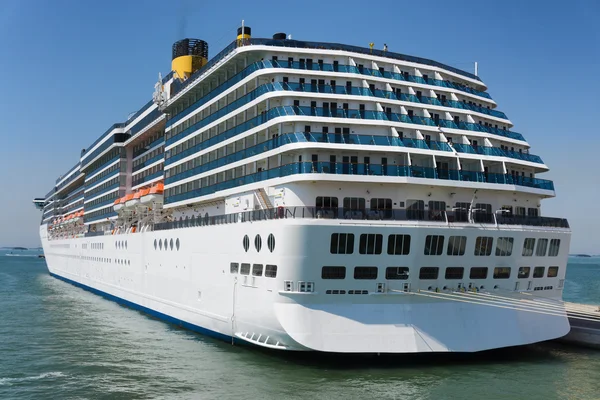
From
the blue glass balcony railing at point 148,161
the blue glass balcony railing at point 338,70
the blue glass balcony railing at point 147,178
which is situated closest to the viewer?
the blue glass balcony railing at point 338,70

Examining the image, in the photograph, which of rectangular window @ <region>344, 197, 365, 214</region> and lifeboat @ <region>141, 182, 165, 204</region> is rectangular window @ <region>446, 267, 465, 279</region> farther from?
lifeboat @ <region>141, 182, 165, 204</region>

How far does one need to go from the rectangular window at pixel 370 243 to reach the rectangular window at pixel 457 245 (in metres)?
3.13

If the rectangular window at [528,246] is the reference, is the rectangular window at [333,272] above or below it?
below

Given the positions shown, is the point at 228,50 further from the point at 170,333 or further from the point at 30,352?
the point at 30,352

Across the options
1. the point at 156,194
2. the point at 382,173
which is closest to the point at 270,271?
the point at 382,173

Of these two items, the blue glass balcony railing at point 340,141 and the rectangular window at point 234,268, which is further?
the rectangular window at point 234,268

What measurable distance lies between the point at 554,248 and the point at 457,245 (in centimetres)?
660

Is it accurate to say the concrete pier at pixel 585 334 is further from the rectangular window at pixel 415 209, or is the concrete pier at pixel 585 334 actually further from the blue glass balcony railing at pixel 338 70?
the blue glass balcony railing at pixel 338 70

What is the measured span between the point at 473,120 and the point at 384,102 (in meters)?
5.33

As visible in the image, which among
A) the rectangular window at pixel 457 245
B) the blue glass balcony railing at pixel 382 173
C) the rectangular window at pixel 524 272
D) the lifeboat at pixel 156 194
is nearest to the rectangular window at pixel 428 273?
the rectangular window at pixel 457 245

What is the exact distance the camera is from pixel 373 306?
881 inches

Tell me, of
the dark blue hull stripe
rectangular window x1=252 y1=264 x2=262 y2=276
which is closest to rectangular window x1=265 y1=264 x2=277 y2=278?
rectangular window x1=252 y1=264 x2=262 y2=276

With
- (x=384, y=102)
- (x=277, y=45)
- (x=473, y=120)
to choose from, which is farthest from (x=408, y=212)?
(x=277, y=45)

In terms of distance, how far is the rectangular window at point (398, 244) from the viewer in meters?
22.7
